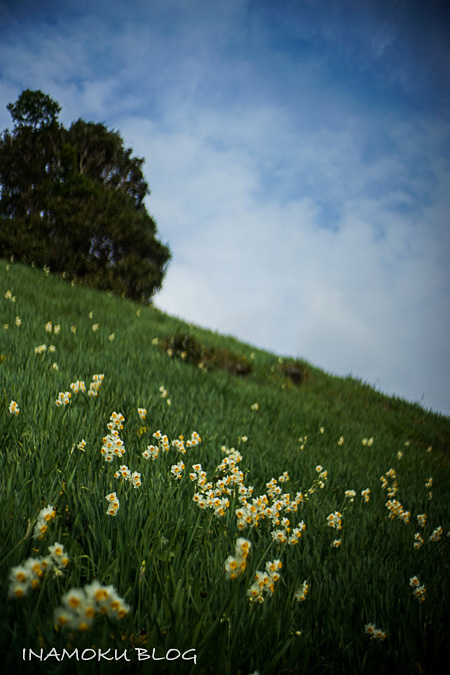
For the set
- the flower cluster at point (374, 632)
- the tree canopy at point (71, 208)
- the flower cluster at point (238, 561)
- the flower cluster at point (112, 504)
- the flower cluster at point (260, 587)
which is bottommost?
the flower cluster at point (374, 632)

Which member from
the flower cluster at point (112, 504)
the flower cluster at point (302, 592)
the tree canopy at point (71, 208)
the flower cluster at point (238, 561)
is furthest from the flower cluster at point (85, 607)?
the tree canopy at point (71, 208)

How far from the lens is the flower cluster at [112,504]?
1532mm

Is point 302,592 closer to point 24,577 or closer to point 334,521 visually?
point 334,521

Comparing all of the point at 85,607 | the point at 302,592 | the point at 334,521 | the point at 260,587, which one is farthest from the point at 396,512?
the point at 85,607

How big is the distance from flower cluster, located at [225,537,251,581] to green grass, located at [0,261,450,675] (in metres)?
0.08

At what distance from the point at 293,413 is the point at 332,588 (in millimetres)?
4483

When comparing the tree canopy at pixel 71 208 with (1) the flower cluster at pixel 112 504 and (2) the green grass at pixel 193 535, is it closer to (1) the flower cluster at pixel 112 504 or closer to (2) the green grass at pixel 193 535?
(2) the green grass at pixel 193 535

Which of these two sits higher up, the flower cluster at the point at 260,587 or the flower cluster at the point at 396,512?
the flower cluster at the point at 396,512

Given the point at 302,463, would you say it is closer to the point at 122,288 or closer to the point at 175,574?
the point at 175,574

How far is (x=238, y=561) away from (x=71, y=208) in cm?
1673

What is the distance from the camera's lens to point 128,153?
1977 centimetres

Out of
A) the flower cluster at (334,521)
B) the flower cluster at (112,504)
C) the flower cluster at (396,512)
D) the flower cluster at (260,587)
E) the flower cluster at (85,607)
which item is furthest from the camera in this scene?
the flower cluster at (396,512)

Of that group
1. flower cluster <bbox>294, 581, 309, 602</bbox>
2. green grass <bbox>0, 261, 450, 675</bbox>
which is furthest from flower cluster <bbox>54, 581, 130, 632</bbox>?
flower cluster <bbox>294, 581, 309, 602</bbox>

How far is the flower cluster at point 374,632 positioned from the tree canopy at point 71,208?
14.8m
